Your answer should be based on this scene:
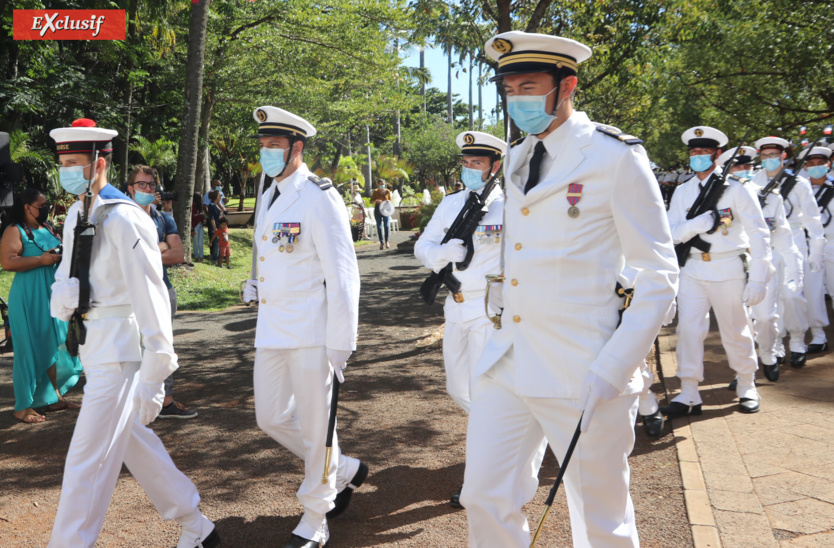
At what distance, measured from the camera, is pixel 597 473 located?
279 centimetres

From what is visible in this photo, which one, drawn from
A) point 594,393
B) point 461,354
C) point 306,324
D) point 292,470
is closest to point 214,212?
point 292,470

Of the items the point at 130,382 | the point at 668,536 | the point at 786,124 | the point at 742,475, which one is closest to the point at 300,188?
the point at 130,382

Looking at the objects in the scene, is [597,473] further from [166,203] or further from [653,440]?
→ [166,203]

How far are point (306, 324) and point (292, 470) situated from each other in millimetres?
1645

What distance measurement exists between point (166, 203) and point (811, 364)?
44.0 ft

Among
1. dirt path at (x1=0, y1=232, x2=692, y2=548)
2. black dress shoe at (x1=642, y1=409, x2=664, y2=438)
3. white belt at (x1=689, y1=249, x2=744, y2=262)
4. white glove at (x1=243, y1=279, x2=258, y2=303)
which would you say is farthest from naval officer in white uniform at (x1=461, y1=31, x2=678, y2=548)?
white belt at (x1=689, y1=249, x2=744, y2=262)

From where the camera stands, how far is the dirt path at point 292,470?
438 cm

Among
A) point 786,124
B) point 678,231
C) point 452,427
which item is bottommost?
point 452,427

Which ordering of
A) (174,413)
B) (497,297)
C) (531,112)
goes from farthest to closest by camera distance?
Result: (174,413) < (497,297) < (531,112)

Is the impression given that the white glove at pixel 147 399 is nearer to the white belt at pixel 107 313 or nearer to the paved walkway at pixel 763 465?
the white belt at pixel 107 313

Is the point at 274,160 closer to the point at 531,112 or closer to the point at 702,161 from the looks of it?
the point at 531,112

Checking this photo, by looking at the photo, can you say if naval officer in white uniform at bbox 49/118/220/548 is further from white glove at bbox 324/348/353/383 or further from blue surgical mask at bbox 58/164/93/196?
white glove at bbox 324/348/353/383

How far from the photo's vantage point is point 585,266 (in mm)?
2836

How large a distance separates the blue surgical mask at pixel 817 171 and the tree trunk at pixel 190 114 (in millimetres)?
10022
